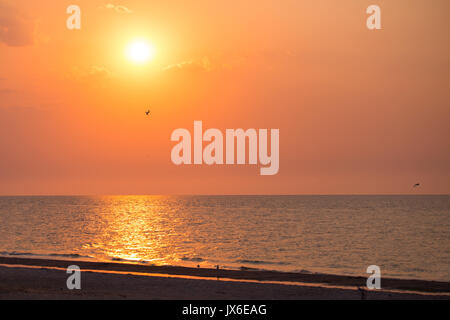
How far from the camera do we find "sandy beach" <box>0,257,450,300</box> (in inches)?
1022

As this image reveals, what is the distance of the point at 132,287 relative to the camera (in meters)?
29.0

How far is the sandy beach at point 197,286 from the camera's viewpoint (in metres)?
26.0

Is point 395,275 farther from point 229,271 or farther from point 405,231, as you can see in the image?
point 405,231

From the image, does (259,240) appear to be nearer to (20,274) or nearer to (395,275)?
(395,275)

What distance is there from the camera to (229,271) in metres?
40.2

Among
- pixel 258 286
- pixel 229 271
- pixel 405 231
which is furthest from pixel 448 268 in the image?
pixel 405 231

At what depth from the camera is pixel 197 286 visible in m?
29.9

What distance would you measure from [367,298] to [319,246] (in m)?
43.5

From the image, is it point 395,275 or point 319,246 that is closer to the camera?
point 395,275
